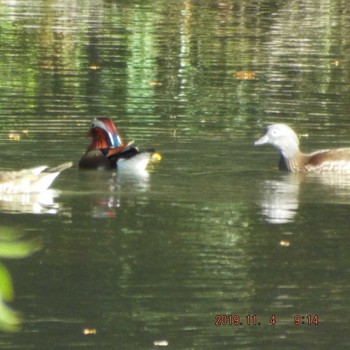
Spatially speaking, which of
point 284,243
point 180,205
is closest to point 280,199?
point 180,205

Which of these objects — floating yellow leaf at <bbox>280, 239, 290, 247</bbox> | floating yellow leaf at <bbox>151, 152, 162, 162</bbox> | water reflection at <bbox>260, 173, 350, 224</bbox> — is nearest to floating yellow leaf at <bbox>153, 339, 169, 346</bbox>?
floating yellow leaf at <bbox>280, 239, 290, 247</bbox>

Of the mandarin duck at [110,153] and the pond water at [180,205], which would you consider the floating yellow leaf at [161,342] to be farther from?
the mandarin duck at [110,153]

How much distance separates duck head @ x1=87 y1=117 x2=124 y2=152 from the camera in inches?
607

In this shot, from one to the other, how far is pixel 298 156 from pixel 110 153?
6.22ft

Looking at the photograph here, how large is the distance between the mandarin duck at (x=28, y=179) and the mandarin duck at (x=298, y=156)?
2637mm

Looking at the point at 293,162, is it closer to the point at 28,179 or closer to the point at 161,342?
the point at 28,179

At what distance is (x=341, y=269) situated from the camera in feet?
35.1

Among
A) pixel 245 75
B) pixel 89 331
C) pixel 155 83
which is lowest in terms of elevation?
pixel 245 75

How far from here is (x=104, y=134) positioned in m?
15.5

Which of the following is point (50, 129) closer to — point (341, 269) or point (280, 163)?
point (280, 163)

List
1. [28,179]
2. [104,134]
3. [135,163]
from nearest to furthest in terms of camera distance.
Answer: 1. [28,179]
2. [135,163]
3. [104,134]

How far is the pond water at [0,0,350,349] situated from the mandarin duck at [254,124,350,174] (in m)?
0.15

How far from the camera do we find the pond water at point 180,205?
9.24 m

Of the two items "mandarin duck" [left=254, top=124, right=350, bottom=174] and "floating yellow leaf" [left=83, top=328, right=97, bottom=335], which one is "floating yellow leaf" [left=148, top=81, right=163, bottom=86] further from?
"floating yellow leaf" [left=83, top=328, right=97, bottom=335]
